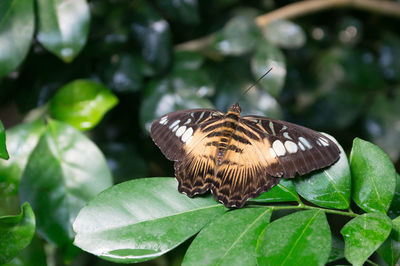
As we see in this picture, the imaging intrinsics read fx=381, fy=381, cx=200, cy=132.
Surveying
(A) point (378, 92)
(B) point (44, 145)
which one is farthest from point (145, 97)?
(A) point (378, 92)

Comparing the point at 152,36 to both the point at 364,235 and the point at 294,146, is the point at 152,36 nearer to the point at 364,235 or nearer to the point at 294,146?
the point at 294,146

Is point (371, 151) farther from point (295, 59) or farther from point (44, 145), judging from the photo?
point (295, 59)

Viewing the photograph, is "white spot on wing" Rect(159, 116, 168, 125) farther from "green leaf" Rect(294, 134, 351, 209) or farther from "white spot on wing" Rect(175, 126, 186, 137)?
"green leaf" Rect(294, 134, 351, 209)

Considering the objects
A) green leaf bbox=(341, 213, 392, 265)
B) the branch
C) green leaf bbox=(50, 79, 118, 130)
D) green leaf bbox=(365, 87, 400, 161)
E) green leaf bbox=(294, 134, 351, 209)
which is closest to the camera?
green leaf bbox=(341, 213, 392, 265)

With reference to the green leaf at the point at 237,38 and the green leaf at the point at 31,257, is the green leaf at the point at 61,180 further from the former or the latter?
the green leaf at the point at 237,38

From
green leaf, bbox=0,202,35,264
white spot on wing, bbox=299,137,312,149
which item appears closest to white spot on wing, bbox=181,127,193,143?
white spot on wing, bbox=299,137,312,149
